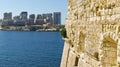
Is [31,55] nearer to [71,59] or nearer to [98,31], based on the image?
[71,59]

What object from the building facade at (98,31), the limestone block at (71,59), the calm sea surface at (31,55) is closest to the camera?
the building facade at (98,31)

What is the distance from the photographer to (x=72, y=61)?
15867 millimetres

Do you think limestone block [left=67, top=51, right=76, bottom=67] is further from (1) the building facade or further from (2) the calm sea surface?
(2) the calm sea surface

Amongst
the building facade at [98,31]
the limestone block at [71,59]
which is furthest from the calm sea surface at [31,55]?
the building facade at [98,31]

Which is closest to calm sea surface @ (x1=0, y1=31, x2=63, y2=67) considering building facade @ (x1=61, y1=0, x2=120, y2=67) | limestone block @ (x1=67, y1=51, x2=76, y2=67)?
limestone block @ (x1=67, y1=51, x2=76, y2=67)

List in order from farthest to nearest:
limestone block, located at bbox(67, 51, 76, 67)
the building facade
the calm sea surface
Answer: the calm sea surface, limestone block, located at bbox(67, 51, 76, 67), the building facade

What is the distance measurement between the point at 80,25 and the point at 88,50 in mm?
1928

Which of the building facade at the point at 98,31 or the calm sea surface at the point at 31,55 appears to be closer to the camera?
the building facade at the point at 98,31

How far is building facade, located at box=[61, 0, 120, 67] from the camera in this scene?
9312 millimetres

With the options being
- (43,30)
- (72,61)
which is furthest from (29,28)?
(72,61)

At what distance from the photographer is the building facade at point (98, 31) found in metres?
9.31

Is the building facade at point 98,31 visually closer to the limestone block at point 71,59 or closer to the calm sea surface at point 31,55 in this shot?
the limestone block at point 71,59

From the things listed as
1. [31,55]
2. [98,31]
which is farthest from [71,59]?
[31,55]

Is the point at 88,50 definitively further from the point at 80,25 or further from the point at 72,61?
the point at 72,61
